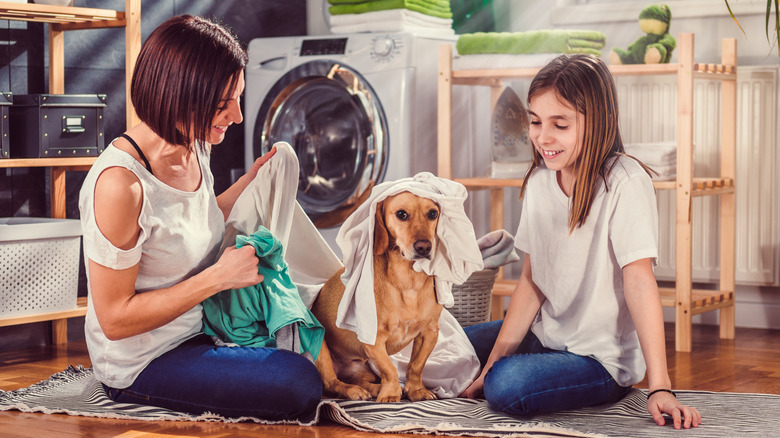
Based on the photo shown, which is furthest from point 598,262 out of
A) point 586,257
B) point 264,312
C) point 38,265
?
point 38,265

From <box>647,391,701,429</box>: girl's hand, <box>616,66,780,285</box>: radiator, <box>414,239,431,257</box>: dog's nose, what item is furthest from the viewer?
<box>616,66,780,285</box>: radiator

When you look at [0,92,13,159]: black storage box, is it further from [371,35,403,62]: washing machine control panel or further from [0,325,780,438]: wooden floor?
[371,35,403,62]: washing machine control panel

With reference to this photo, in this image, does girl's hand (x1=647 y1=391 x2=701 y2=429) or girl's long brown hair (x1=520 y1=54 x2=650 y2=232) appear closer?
girl's hand (x1=647 y1=391 x2=701 y2=429)

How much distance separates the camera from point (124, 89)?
321cm

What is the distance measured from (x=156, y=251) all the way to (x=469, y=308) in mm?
982

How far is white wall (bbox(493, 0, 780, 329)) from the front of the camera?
10.7 ft

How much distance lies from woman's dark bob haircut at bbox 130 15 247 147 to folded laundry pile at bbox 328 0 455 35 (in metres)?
1.63

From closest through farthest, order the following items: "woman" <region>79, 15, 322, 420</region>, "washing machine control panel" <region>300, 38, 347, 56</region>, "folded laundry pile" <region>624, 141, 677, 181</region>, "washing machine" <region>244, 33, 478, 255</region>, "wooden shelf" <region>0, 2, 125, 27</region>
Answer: "woman" <region>79, 15, 322, 420</region> < "wooden shelf" <region>0, 2, 125, 27</region> < "folded laundry pile" <region>624, 141, 677, 181</region> < "washing machine" <region>244, 33, 478, 255</region> < "washing machine control panel" <region>300, 38, 347, 56</region>

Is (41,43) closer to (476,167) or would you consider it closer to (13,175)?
(13,175)

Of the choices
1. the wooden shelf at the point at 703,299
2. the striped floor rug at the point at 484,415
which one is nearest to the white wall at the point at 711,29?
the wooden shelf at the point at 703,299

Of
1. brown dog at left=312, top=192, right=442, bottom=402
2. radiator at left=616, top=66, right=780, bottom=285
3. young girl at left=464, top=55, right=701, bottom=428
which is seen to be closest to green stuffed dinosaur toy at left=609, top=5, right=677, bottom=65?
radiator at left=616, top=66, right=780, bottom=285

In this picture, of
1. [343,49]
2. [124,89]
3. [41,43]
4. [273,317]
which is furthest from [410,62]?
[273,317]

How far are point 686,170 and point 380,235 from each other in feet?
4.18

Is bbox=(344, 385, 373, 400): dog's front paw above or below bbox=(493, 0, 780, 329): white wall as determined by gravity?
below
